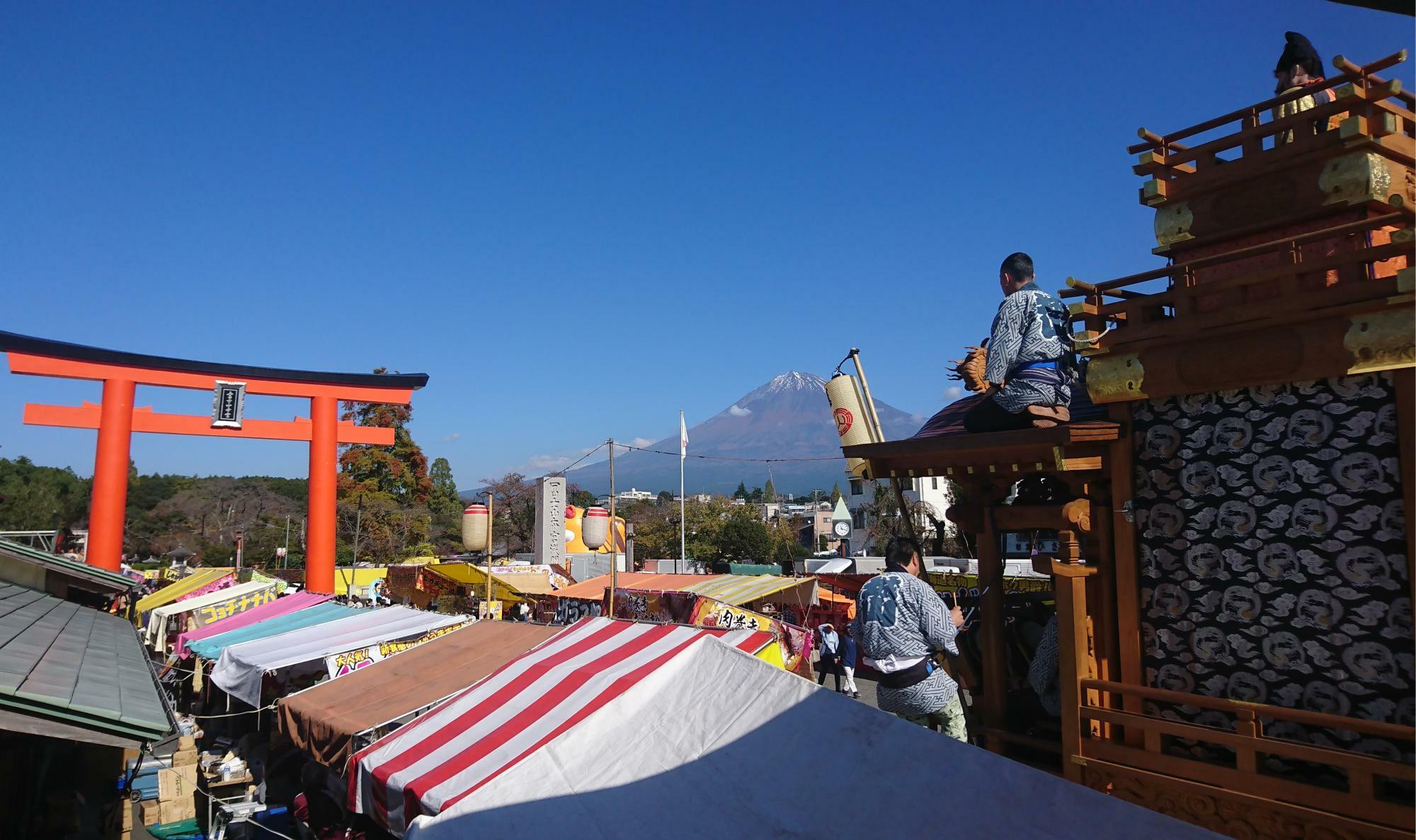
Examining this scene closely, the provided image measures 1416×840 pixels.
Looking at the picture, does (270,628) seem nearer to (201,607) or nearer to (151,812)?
(151,812)

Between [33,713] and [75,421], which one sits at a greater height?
[75,421]

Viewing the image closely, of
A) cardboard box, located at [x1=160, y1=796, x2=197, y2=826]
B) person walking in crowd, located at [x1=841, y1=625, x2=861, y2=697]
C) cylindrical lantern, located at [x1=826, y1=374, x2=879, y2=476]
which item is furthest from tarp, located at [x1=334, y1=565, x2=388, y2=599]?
cylindrical lantern, located at [x1=826, y1=374, x2=879, y2=476]

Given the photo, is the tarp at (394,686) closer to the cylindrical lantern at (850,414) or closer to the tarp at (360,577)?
the cylindrical lantern at (850,414)

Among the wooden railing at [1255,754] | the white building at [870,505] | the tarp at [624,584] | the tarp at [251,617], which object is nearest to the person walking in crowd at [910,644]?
the wooden railing at [1255,754]

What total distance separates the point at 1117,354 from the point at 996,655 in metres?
2.27

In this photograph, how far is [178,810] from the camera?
9680 mm

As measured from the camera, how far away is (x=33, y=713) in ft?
12.5

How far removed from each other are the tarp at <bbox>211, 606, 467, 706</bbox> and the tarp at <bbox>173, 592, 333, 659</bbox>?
323 cm

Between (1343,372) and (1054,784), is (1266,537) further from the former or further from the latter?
(1054,784)

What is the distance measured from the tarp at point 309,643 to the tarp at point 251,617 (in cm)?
323

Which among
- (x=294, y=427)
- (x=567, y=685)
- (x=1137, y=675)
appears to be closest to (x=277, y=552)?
(x=294, y=427)

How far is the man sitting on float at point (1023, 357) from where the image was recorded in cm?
516

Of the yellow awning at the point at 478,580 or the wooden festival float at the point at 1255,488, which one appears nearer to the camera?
the wooden festival float at the point at 1255,488

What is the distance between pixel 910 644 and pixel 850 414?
2.33 m
